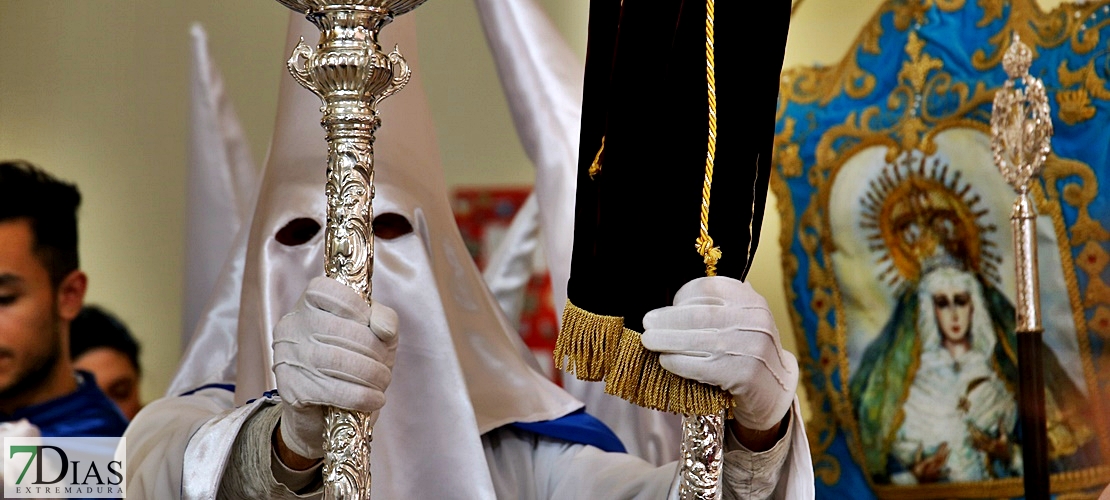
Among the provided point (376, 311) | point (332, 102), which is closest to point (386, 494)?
point (376, 311)

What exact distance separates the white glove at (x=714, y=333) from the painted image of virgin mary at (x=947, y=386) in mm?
1423

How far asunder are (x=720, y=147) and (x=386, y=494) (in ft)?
3.43

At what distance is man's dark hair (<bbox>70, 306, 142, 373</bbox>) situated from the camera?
11.6ft

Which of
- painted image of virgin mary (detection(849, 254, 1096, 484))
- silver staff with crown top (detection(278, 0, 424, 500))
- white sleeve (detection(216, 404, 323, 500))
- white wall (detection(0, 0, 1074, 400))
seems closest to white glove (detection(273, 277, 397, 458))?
silver staff with crown top (detection(278, 0, 424, 500))

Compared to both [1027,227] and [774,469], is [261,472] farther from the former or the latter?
[1027,227]

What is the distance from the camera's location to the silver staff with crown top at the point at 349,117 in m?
1.62

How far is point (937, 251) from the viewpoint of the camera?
2906 mm

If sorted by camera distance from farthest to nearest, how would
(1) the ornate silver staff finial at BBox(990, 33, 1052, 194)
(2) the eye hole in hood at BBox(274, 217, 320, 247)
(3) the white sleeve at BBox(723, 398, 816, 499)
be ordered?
1. (1) the ornate silver staff finial at BBox(990, 33, 1052, 194)
2. (2) the eye hole in hood at BBox(274, 217, 320, 247)
3. (3) the white sleeve at BBox(723, 398, 816, 499)

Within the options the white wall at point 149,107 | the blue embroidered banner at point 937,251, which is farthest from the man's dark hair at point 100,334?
the blue embroidered banner at point 937,251

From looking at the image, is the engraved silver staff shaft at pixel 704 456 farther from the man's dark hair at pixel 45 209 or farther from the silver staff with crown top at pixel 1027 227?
the man's dark hair at pixel 45 209

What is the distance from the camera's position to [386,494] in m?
2.24

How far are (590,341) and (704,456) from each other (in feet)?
0.70

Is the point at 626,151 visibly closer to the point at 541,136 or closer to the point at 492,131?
the point at 541,136

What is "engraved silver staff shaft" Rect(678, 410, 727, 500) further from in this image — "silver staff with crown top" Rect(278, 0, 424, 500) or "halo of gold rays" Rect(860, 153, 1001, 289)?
"halo of gold rays" Rect(860, 153, 1001, 289)
